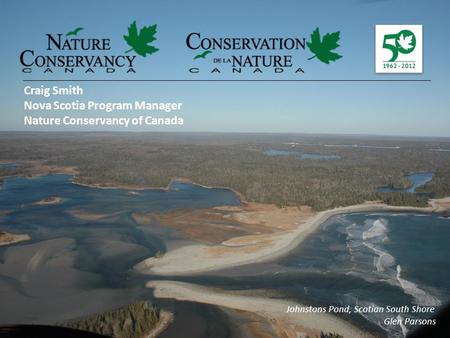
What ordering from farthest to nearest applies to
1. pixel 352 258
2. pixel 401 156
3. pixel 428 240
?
pixel 401 156
pixel 428 240
pixel 352 258

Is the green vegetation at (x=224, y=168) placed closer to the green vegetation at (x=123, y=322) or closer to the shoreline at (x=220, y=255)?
the shoreline at (x=220, y=255)

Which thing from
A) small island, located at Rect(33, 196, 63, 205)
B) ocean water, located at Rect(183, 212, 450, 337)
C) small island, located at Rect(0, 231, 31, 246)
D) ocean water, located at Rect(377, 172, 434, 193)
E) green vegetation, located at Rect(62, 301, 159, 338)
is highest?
ocean water, located at Rect(377, 172, 434, 193)

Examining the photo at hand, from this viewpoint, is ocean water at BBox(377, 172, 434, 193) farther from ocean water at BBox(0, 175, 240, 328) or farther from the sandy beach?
the sandy beach

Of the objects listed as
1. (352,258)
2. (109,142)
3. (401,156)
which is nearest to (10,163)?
(109,142)

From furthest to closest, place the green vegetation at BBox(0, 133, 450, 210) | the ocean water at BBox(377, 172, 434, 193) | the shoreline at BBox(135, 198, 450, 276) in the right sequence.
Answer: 1. the ocean water at BBox(377, 172, 434, 193)
2. the green vegetation at BBox(0, 133, 450, 210)
3. the shoreline at BBox(135, 198, 450, 276)

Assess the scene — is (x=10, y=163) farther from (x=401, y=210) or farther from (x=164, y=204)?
(x=401, y=210)

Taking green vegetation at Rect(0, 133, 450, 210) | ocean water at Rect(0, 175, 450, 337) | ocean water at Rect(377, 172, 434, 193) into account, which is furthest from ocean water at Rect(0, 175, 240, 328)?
ocean water at Rect(377, 172, 434, 193)
